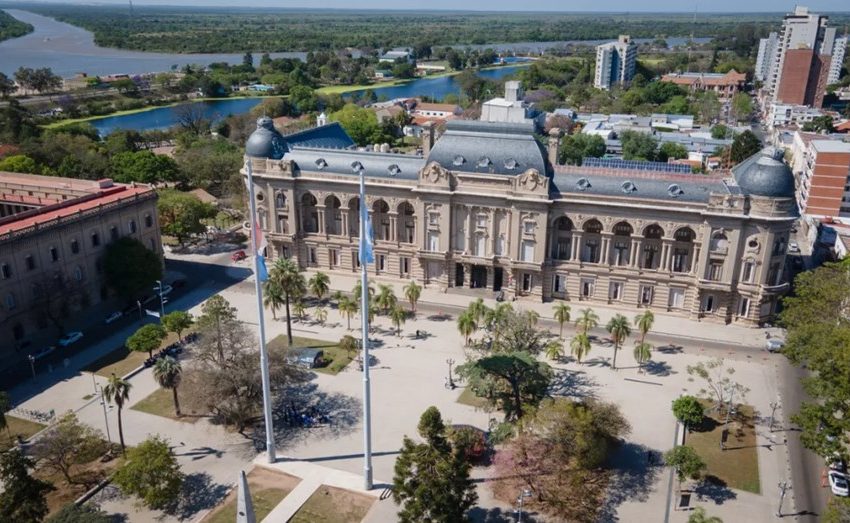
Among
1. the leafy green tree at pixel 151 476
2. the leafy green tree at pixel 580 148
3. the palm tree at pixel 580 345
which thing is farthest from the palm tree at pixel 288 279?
the leafy green tree at pixel 580 148

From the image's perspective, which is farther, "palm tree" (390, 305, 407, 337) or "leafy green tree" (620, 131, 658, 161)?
"leafy green tree" (620, 131, 658, 161)

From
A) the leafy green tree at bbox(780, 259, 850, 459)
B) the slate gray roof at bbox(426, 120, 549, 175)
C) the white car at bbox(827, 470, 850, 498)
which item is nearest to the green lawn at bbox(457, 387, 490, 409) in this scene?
the leafy green tree at bbox(780, 259, 850, 459)

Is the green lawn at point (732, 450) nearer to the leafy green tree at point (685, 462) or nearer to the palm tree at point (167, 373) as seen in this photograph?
the leafy green tree at point (685, 462)

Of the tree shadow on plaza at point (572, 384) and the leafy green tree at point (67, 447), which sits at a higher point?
the leafy green tree at point (67, 447)

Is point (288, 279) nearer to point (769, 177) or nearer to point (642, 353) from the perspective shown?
point (642, 353)

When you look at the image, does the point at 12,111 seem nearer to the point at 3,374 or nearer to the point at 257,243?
the point at 3,374

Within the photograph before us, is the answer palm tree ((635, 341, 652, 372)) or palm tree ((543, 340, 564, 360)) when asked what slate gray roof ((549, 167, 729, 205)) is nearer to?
palm tree ((635, 341, 652, 372))

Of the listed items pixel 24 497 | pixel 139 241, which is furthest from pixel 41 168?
pixel 24 497
